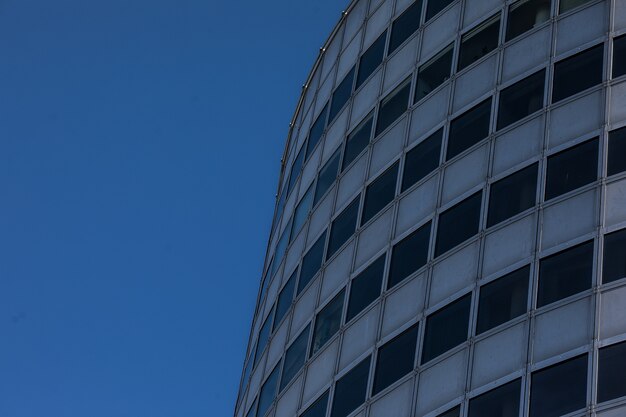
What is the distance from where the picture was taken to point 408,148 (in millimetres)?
39969

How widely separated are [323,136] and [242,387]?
28.4 ft

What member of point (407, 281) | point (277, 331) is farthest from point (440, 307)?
point (277, 331)

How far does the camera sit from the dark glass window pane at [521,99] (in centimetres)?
3634

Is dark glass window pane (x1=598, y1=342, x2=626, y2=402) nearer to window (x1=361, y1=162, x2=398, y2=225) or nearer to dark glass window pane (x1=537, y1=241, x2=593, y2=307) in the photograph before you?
dark glass window pane (x1=537, y1=241, x2=593, y2=307)

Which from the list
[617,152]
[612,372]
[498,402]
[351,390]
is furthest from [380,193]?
[612,372]

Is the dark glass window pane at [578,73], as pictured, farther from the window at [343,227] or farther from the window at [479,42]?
the window at [343,227]

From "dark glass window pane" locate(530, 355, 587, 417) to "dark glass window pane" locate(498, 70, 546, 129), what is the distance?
8075 mm

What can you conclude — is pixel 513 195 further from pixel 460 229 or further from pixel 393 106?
pixel 393 106

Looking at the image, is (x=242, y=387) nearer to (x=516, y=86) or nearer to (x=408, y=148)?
(x=408, y=148)

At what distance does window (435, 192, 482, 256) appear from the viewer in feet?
117

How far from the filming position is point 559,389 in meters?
30.2

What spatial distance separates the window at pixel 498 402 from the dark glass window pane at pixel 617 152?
565 centimetres

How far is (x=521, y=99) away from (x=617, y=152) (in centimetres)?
416

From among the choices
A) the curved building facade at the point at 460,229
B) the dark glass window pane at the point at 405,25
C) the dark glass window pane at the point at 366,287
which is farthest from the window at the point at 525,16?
the dark glass window pane at the point at 366,287
